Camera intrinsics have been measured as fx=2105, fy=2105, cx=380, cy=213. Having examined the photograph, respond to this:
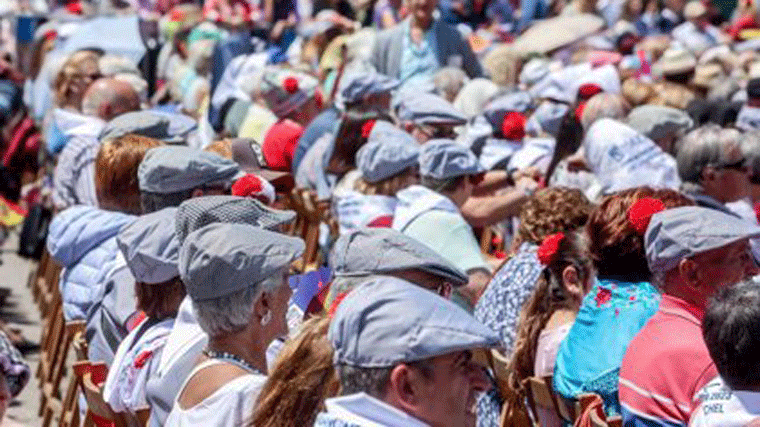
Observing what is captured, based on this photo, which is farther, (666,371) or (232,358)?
(666,371)

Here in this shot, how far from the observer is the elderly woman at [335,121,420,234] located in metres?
9.18

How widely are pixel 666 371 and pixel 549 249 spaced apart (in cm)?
110

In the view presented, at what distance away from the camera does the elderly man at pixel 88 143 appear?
10.4 meters

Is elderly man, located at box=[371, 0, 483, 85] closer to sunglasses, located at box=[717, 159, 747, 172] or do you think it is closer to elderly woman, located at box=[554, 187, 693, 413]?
sunglasses, located at box=[717, 159, 747, 172]

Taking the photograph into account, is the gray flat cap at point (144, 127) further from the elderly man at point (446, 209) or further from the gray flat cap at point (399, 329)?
the gray flat cap at point (399, 329)

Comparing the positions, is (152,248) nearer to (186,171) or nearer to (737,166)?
(186,171)

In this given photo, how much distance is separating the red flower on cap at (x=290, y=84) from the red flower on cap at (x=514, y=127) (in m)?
1.21

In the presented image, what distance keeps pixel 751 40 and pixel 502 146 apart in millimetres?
7109

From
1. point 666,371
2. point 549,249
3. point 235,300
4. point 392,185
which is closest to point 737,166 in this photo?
point 392,185

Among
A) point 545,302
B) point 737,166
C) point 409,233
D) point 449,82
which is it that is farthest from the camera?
point 449,82

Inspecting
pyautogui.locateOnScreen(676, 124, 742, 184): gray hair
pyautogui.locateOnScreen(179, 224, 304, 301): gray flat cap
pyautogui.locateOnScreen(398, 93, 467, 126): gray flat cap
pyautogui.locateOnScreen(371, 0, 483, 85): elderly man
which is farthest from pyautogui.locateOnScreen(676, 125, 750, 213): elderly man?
pyautogui.locateOnScreen(371, 0, 483, 85): elderly man

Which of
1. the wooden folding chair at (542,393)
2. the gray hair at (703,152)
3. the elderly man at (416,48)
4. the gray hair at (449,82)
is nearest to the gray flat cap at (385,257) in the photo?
the wooden folding chair at (542,393)

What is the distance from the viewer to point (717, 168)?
29.6 feet

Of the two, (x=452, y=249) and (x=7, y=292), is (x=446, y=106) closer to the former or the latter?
(x=452, y=249)
